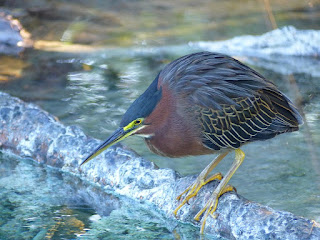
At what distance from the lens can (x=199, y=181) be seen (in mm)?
4730

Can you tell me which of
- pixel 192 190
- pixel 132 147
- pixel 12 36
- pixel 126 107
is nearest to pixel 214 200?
pixel 192 190

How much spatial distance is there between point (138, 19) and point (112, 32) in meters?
1.07

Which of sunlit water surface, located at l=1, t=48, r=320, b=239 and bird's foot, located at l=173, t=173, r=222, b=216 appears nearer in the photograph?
bird's foot, located at l=173, t=173, r=222, b=216

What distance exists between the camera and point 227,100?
456 centimetres

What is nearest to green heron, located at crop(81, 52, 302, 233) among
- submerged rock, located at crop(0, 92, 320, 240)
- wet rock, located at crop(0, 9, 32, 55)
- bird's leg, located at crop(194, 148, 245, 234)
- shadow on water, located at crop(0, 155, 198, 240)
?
bird's leg, located at crop(194, 148, 245, 234)

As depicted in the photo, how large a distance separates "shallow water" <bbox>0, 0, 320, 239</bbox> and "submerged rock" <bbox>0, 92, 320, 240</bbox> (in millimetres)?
123

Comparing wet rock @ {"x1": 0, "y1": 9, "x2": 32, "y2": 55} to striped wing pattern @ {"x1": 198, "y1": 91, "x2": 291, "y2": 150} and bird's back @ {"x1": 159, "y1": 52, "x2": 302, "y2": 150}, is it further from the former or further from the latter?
striped wing pattern @ {"x1": 198, "y1": 91, "x2": 291, "y2": 150}

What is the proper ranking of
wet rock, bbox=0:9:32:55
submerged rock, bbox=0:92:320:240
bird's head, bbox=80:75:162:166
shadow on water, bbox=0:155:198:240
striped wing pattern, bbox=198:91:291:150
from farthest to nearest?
wet rock, bbox=0:9:32:55, shadow on water, bbox=0:155:198:240, striped wing pattern, bbox=198:91:291:150, bird's head, bbox=80:75:162:166, submerged rock, bbox=0:92:320:240

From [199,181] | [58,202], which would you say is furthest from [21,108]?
[199,181]

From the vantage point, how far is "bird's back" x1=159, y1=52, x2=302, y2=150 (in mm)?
4543

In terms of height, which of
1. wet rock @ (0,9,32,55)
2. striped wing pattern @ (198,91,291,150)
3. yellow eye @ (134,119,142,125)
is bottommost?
wet rock @ (0,9,32,55)

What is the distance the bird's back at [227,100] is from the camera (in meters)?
4.54

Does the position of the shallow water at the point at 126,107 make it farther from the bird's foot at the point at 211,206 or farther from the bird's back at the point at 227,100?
the bird's back at the point at 227,100

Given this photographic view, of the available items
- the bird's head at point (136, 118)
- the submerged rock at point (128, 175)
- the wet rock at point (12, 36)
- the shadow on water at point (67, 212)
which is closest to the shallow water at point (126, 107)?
the shadow on water at point (67, 212)
